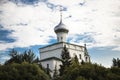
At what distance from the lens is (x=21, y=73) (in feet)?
101

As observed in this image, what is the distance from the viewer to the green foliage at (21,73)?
30.0 m

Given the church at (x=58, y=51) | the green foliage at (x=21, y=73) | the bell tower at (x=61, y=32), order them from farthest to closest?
the bell tower at (x=61, y=32) → the church at (x=58, y=51) → the green foliage at (x=21, y=73)

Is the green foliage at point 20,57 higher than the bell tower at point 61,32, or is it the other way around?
the bell tower at point 61,32

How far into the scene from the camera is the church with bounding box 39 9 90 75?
139ft

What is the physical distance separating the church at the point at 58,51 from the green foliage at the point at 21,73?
33.9ft

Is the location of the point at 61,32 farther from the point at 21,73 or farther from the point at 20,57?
the point at 21,73

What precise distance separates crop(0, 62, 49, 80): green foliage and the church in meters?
10.3

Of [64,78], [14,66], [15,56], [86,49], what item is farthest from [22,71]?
[86,49]

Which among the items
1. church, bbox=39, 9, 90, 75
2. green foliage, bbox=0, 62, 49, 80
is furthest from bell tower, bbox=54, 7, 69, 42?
green foliage, bbox=0, 62, 49, 80

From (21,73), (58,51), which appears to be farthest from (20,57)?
(21,73)

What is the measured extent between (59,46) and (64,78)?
16.4 m

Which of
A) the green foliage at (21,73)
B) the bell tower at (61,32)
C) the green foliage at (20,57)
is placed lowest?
the green foliage at (21,73)

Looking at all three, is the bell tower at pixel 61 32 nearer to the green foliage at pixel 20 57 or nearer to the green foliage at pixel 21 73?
the green foliage at pixel 20 57

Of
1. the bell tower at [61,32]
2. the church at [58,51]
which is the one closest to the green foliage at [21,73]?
the church at [58,51]
